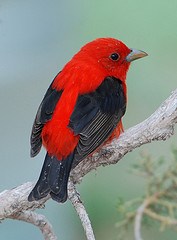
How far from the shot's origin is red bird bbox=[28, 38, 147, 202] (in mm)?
2924

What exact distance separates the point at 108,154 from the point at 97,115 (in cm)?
30

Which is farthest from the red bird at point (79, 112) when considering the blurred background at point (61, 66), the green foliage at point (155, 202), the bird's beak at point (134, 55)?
the green foliage at point (155, 202)

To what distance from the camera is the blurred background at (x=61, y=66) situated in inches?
172

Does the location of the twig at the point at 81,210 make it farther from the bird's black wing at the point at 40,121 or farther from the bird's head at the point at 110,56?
the bird's head at the point at 110,56

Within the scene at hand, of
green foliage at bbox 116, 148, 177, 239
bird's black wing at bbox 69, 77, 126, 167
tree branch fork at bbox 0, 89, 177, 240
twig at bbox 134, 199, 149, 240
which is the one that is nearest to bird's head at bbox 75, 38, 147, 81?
bird's black wing at bbox 69, 77, 126, 167

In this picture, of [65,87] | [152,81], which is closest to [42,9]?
[152,81]

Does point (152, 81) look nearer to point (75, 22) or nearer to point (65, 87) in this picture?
point (75, 22)

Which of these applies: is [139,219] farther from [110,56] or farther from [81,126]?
[110,56]

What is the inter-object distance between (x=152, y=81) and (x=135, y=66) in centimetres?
17

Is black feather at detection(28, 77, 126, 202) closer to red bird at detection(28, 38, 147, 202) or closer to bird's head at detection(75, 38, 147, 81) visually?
red bird at detection(28, 38, 147, 202)

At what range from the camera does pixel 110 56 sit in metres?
3.57

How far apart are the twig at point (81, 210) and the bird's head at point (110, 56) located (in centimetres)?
85

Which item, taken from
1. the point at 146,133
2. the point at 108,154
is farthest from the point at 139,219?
the point at 108,154

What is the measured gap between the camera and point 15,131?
4.68m
